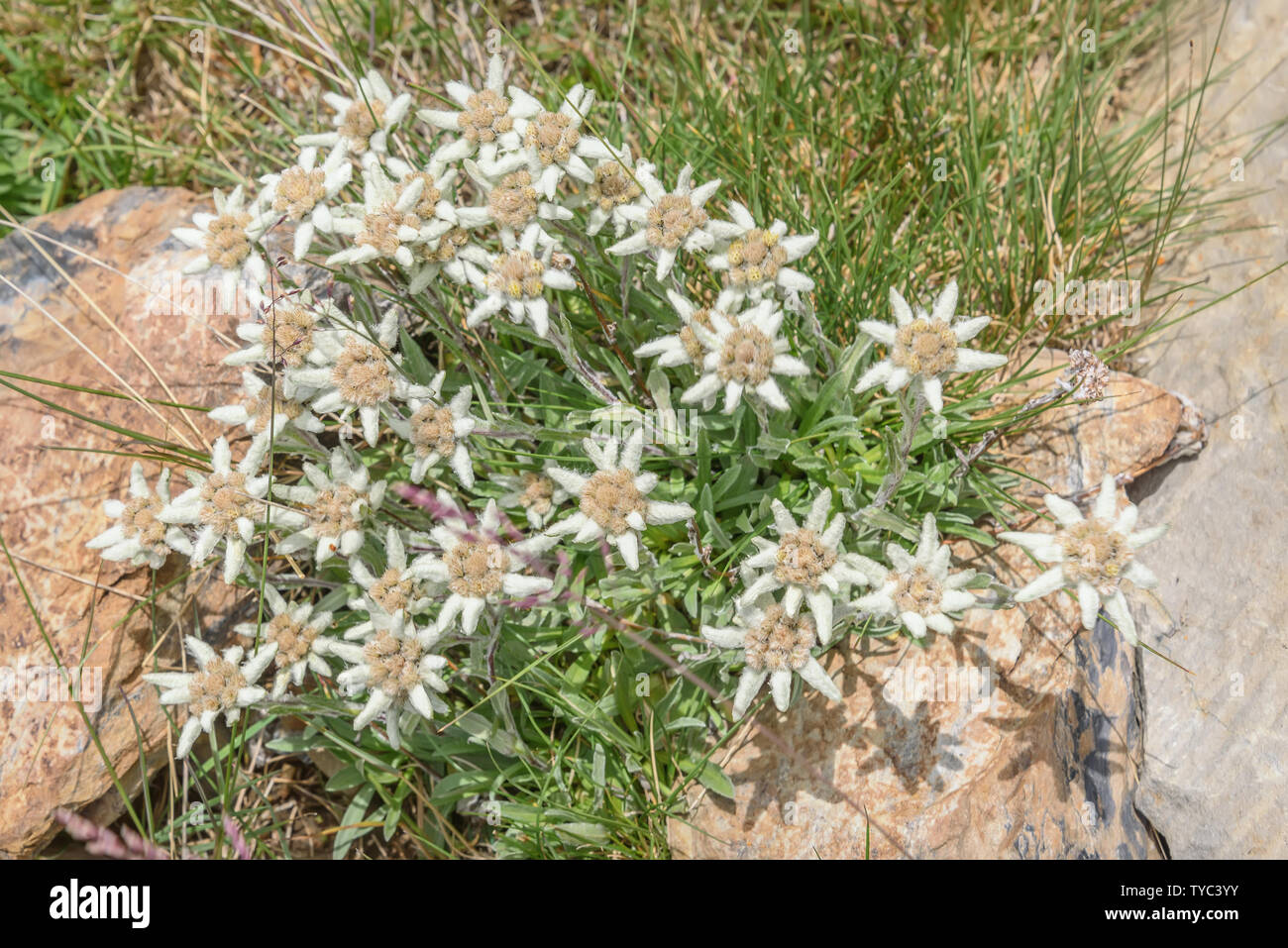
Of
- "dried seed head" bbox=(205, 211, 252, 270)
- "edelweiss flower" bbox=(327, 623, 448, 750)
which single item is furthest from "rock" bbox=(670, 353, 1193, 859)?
"dried seed head" bbox=(205, 211, 252, 270)

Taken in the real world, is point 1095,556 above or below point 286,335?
below

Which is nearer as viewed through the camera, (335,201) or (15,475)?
(15,475)

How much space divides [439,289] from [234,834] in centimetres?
264

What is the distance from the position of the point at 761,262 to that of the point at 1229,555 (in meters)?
2.60

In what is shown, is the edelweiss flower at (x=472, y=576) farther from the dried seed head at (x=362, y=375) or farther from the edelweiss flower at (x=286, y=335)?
the edelweiss flower at (x=286, y=335)

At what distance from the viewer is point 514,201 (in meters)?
3.57

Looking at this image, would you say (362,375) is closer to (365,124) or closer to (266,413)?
(266,413)

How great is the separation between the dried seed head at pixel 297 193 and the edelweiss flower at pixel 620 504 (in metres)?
1.61

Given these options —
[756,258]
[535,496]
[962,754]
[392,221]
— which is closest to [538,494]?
[535,496]

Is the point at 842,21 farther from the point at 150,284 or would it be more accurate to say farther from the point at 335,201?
the point at 150,284

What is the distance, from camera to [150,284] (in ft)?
15.5

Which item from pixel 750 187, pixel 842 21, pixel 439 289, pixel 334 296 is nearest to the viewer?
pixel 439 289

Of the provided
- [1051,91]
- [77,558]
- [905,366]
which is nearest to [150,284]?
[77,558]

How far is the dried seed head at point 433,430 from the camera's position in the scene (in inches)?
141
